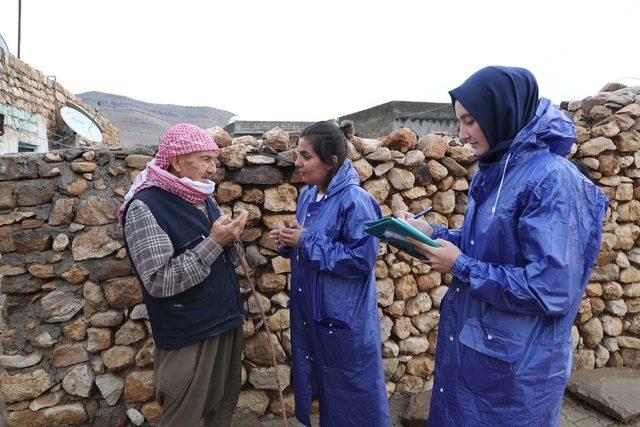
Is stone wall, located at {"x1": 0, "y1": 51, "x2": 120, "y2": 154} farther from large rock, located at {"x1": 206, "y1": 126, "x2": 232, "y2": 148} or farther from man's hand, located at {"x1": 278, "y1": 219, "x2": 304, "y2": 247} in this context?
man's hand, located at {"x1": 278, "y1": 219, "x2": 304, "y2": 247}

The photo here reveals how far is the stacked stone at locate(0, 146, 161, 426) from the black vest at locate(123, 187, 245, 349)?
3.24ft

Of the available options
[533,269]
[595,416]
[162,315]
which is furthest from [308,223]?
[595,416]

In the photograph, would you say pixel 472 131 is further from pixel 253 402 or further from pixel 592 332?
pixel 592 332

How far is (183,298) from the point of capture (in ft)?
6.48

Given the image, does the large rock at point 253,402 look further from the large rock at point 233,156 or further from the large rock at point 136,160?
the large rock at point 136,160

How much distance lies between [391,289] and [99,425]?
255cm

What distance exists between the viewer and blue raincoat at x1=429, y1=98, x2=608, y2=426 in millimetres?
1359

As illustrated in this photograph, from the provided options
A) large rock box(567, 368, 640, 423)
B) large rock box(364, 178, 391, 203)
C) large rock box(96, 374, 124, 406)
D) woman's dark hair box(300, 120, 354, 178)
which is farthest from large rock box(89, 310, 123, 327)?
large rock box(567, 368, 640, 423)

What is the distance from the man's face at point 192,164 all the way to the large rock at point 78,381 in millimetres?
1821

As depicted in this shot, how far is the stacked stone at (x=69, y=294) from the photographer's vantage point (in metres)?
2.66

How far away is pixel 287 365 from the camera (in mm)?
3178

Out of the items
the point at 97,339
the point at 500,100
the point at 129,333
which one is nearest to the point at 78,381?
the point at 97,339

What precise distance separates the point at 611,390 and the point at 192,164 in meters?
4.12

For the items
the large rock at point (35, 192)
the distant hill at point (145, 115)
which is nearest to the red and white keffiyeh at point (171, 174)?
the large rock at point (35, 192)
